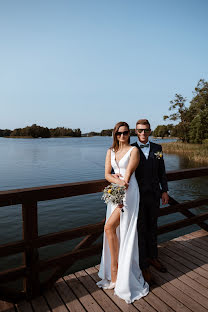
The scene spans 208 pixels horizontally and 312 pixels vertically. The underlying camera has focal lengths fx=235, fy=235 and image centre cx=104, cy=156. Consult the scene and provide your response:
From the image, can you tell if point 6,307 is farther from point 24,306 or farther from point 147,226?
point 147,226

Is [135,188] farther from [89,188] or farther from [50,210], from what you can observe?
[50,210]

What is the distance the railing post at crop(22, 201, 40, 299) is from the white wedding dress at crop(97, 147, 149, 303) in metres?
0.86

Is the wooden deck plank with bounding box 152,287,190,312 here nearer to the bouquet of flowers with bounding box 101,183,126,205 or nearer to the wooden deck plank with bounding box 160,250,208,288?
the wooden deck plank with bounding box 160,250,208,288

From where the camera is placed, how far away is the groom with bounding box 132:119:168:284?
293 centimetres

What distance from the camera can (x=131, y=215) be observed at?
8.97 ft

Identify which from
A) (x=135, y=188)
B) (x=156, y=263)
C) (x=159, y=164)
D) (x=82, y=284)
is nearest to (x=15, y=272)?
(x=82, y=284)

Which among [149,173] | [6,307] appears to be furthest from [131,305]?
[149,173]

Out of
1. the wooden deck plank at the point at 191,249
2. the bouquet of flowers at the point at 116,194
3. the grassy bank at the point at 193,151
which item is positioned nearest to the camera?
the bouquet of flowers at the point at 116,194

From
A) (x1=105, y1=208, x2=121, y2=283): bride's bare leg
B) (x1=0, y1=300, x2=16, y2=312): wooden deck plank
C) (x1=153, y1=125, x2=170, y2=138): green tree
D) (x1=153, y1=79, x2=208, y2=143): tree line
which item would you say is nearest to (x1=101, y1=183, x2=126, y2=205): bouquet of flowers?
(x1=105, y1=208, x2=121, y2=283): bride's bare leg

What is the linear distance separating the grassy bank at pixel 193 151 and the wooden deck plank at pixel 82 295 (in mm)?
25227

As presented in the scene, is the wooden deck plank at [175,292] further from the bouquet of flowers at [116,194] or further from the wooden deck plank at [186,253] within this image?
the bouquet of flowers at [116,194]

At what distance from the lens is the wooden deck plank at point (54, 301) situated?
98.0 inches

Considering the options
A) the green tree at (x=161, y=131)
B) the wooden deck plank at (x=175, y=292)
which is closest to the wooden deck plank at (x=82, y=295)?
the wooden deck plank at (x=175, y=292)

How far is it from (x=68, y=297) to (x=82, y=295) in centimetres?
16
